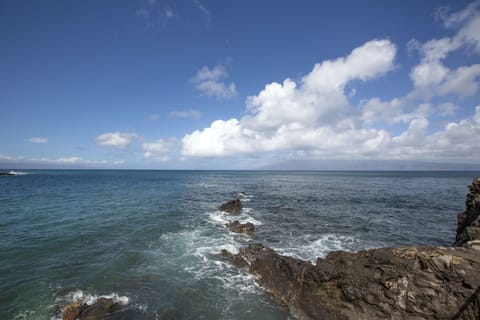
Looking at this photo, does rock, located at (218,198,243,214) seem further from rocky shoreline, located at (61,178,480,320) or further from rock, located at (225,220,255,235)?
rocky shoreline, located at (61,178,480,320)

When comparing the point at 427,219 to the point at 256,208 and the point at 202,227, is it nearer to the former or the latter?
the point at 256,208

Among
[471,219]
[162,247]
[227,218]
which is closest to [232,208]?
[227,218]

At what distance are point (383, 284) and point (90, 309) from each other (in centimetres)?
1511

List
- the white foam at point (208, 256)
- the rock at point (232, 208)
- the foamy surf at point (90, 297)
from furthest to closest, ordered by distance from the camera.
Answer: the rock at point (232, 208), the white foam at point (208, 256), the foamy surf at point (90, 297)

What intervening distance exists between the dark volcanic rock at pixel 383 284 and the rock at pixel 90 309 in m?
9.04

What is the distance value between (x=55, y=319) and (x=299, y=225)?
913 inches

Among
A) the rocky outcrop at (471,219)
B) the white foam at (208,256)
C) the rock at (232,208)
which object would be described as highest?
the rocky outcrop at (471,219)

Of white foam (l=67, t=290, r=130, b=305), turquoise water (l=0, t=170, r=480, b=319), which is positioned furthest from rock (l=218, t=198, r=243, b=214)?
white foam (l=67, t=290, r=130, b=305)

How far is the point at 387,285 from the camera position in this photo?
10.0 metres

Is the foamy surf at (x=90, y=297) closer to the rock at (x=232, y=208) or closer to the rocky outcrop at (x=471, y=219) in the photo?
the rocky outcrop at (x=471, y=219)

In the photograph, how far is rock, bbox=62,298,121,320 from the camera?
1051cm

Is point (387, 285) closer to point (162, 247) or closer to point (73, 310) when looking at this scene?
point (73, 310)

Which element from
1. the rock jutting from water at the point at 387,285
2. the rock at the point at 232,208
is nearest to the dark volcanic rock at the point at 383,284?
the rock jutting from water at the point at 387,285

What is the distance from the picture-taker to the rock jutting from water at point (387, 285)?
894cm
